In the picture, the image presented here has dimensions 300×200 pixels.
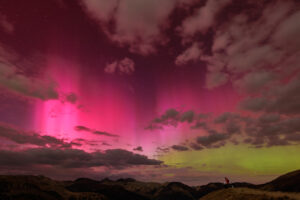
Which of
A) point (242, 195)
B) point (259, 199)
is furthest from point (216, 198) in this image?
point (259, 199)

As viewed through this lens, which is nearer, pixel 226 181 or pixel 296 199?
pixel 296 199

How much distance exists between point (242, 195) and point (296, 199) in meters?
26.6

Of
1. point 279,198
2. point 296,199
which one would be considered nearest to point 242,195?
point 279,198

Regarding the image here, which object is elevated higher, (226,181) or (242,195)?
(226,181)

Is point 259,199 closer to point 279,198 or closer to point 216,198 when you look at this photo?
point 279,198

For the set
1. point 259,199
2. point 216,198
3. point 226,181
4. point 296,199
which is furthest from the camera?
point 216,198

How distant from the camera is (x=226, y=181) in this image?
101000 mm

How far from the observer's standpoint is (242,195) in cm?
10412

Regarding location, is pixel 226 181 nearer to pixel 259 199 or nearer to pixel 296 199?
pixel 259 199

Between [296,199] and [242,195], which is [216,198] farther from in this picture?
[296,199]

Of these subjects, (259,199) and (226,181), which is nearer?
(259,199)

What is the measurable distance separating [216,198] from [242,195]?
2505 cm

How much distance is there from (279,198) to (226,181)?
78.5ft

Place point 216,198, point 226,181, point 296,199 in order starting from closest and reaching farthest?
point 296,199, point 226,181, point 216,198
